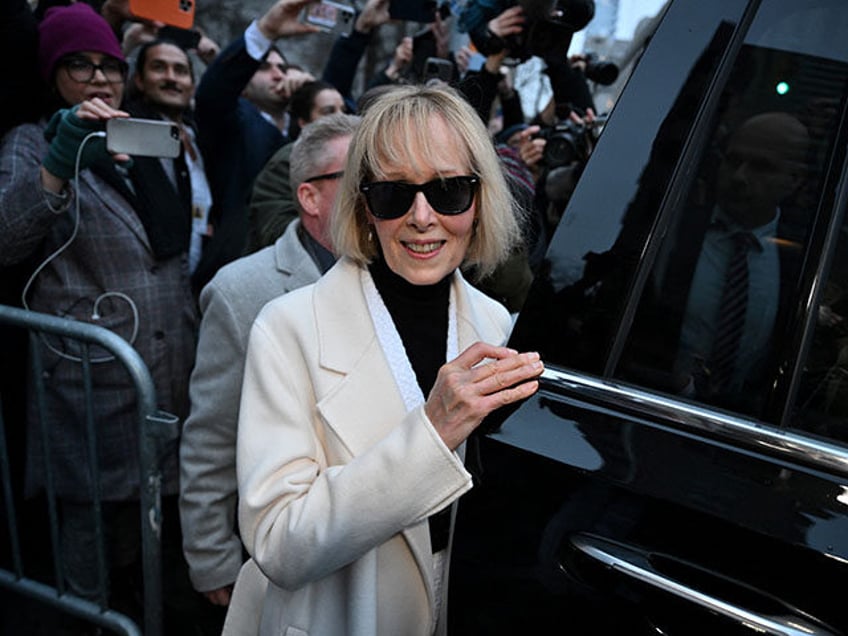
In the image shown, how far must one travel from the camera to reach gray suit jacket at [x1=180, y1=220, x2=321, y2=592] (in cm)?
219

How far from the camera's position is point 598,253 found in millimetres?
1357

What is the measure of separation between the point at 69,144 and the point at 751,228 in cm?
204

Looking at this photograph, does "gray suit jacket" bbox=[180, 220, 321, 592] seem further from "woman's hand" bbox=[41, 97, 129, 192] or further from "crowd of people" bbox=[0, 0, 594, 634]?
"woman's hand" bbox=[41, 97, 129, 192]

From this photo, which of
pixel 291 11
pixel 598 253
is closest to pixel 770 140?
pixel 598 253

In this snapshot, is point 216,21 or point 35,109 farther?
point 216,21

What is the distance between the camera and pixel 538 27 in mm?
3234

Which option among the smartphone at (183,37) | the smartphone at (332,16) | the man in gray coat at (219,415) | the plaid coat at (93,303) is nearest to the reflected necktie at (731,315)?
the man in gray coat at (219,415)

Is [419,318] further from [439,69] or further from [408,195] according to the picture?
[439,69]

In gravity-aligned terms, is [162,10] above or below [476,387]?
above

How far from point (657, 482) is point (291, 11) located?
3.14m

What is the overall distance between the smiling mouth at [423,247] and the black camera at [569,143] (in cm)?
186

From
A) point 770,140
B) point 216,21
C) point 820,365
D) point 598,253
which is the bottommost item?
point 820,365

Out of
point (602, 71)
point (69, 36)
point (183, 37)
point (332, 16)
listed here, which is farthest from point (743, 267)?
point (183, 37)

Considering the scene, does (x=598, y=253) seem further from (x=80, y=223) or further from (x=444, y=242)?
(x=80, y=223)
